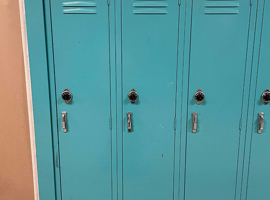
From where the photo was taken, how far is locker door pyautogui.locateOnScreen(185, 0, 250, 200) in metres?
1.67

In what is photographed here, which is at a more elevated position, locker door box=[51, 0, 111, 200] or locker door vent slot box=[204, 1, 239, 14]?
locker door vent slot box=[204, 1, 239, 14]

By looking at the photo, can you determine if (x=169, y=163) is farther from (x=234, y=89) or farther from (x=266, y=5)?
(x=266, y=5)

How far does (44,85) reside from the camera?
5.77ft

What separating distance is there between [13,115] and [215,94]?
164 cm

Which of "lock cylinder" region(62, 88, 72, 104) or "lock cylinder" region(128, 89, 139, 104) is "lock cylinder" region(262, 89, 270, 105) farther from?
"lock cylinder" region(62, 88, 72, 104)

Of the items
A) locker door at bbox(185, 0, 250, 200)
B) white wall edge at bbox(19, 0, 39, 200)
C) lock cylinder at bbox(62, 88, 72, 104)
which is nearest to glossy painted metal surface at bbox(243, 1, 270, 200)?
locker door at bbox(185, 0, 250, 200)

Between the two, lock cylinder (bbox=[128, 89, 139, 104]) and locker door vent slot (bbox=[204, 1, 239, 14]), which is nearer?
locker door vent slot (bbox=[204, 1, 239, 14])

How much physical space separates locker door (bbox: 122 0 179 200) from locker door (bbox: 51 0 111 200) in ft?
0.52

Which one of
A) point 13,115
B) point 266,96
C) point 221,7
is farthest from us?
point 13,115

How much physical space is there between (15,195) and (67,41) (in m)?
1.44

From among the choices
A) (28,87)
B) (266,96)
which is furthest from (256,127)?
(28,87)

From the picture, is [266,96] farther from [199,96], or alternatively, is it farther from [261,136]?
[199,96]

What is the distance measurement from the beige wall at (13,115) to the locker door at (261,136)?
1828 millimetres

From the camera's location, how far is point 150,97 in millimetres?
1786
